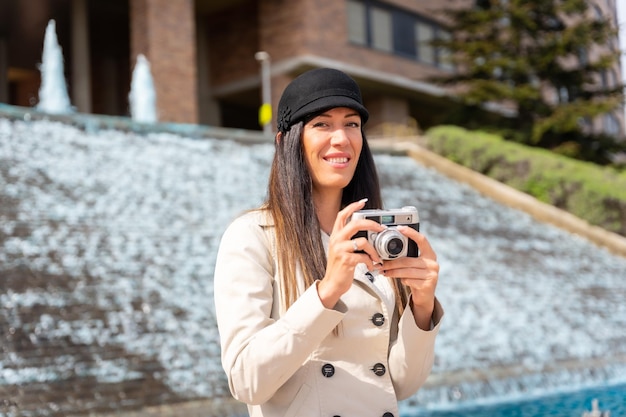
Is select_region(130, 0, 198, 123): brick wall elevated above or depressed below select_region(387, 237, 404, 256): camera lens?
above

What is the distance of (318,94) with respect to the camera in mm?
2051

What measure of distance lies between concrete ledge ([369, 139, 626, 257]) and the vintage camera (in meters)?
12.9

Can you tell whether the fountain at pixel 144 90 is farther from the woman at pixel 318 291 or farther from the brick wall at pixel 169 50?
the woman at pixel 318 291

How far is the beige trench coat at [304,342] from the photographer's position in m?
1.82

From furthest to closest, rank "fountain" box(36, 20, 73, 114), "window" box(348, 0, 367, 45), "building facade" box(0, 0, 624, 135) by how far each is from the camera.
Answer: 1. "window" box(348, 0, 367, 45)
2. "fountain" box(36, 20, 73, 114)
3. "building facade" box(0, 0, 624, 135)

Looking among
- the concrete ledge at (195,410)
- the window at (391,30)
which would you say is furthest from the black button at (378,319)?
the window at (391,30)

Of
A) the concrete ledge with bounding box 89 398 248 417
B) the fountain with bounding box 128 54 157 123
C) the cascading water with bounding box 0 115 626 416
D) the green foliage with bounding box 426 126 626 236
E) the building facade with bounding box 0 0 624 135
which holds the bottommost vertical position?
the concrete ledge with bounding box 89 398 248 417

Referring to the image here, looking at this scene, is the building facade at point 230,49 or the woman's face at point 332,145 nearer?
the woman's face at point 332,145

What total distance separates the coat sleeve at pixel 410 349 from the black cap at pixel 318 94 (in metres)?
0.61

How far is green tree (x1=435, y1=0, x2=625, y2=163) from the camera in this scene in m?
21.0

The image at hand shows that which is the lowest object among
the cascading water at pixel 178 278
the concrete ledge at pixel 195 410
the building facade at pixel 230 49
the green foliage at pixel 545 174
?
the concrete ledge at pixel 195 410

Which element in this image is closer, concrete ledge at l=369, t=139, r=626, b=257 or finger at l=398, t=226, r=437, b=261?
finger at l=398, t=226, r=437, b=261

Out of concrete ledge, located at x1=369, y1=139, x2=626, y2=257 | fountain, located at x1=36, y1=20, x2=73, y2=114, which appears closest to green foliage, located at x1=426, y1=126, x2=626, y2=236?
concrete ledge, located at x1=369, y1=139, x2=626, y2=257

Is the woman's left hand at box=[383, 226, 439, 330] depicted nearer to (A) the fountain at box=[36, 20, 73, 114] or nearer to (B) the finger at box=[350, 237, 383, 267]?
(B) the finger at box=[350, 237, 383, 267]
